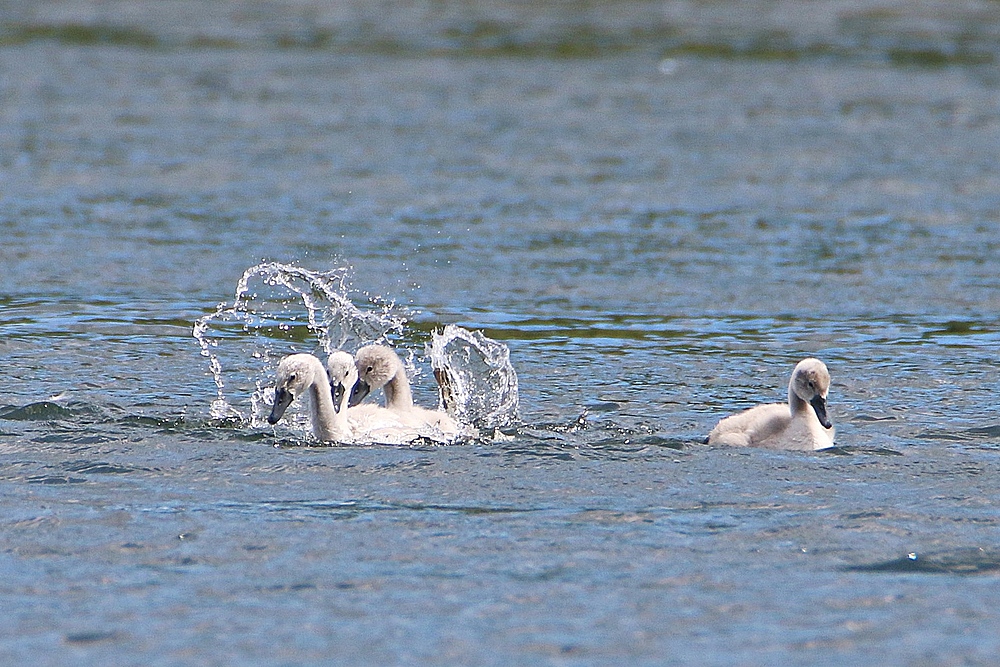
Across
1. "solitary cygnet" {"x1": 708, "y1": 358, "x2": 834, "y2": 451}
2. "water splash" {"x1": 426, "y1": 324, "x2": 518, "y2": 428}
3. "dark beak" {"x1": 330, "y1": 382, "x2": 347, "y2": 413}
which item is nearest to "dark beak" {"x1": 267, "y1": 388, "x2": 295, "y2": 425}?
"dark beak" {"x1": 330, "y1": 382, "x2": 347, "y2": 413}

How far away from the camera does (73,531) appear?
7.52 meters

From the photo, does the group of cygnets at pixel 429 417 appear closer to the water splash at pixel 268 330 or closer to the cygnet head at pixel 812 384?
the cygnet head at pixel 812 384

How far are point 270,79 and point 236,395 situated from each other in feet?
57.7

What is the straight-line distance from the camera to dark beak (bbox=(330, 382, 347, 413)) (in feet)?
32.1

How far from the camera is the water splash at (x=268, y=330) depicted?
34.6ft

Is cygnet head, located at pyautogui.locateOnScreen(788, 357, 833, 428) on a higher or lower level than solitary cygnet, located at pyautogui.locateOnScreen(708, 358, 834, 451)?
higher

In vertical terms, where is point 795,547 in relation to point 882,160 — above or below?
below

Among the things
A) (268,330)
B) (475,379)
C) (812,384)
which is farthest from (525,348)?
(812,384)

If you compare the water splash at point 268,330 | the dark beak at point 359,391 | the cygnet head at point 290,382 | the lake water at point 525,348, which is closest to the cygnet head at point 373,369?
the dark beak at point 359,391

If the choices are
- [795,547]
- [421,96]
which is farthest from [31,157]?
[795,547]

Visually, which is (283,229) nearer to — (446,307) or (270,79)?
(446,307)

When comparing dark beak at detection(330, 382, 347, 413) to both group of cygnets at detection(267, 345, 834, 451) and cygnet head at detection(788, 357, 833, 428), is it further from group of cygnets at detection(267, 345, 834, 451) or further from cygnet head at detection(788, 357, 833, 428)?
cygnet head at detection(788, 357, 833, 428)

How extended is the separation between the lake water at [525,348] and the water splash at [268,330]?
157mm

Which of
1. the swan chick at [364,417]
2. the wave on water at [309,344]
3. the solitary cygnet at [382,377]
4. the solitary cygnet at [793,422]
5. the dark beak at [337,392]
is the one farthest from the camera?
the solitary cygnet at [382,377]
